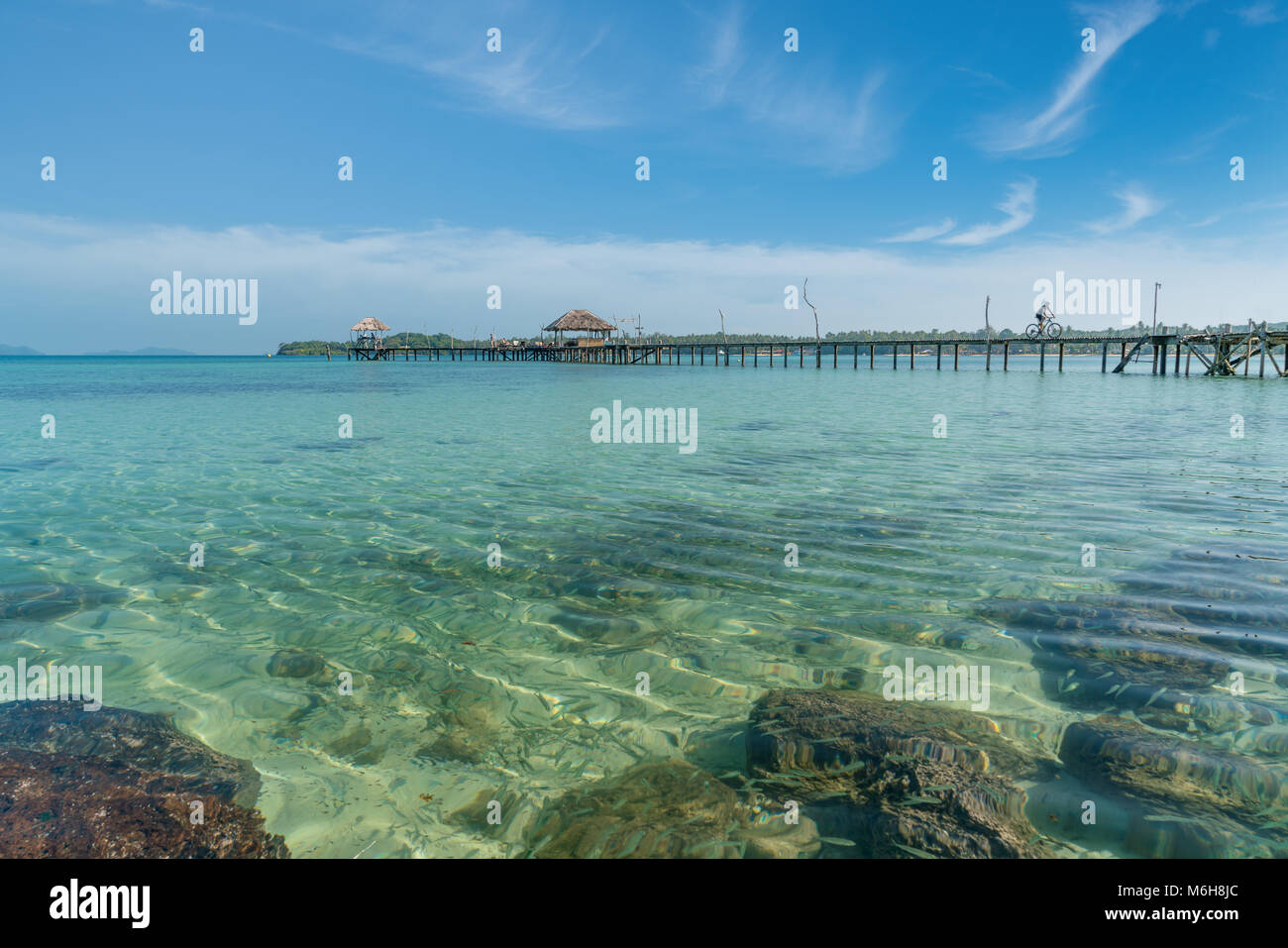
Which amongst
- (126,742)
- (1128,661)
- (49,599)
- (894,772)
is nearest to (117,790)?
(126,742)

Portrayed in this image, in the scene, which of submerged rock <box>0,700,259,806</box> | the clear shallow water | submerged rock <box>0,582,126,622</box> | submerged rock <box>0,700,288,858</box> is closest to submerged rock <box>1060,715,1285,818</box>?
the clear shallow water

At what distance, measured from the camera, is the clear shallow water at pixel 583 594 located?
408 cm

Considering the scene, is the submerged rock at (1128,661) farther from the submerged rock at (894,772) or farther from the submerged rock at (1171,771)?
the submerged rock at (894,772)

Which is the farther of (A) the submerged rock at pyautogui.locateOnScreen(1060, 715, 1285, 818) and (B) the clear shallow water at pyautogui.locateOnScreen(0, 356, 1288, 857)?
(B) the clear shallow water at pyautogui.locateOnScreen(0, 356, 1288, 857)

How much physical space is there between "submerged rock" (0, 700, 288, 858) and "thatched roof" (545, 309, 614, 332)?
87.1m

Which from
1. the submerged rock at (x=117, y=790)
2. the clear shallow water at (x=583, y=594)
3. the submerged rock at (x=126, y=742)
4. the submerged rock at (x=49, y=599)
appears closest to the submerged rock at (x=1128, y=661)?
the clear shallow water at (x=583, y=594)

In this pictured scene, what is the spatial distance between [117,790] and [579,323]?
89.0m

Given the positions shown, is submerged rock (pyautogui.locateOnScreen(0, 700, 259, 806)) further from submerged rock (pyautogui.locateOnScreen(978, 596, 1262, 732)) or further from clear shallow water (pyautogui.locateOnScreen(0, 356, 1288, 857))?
submerged rock (pyautogui.locateOnScreen(978, 596, 1262, 732))

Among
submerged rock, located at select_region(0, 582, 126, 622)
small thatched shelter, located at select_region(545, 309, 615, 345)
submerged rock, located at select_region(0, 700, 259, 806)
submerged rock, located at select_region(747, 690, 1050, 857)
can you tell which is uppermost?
small thatched shelter, located at select_region(545, 309, 615, 345)

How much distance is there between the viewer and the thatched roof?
293 feet

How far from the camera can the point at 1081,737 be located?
12.8 feet

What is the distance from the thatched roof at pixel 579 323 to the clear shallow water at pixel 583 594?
252 feet

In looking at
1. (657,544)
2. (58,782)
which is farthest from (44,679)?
(657,544)
